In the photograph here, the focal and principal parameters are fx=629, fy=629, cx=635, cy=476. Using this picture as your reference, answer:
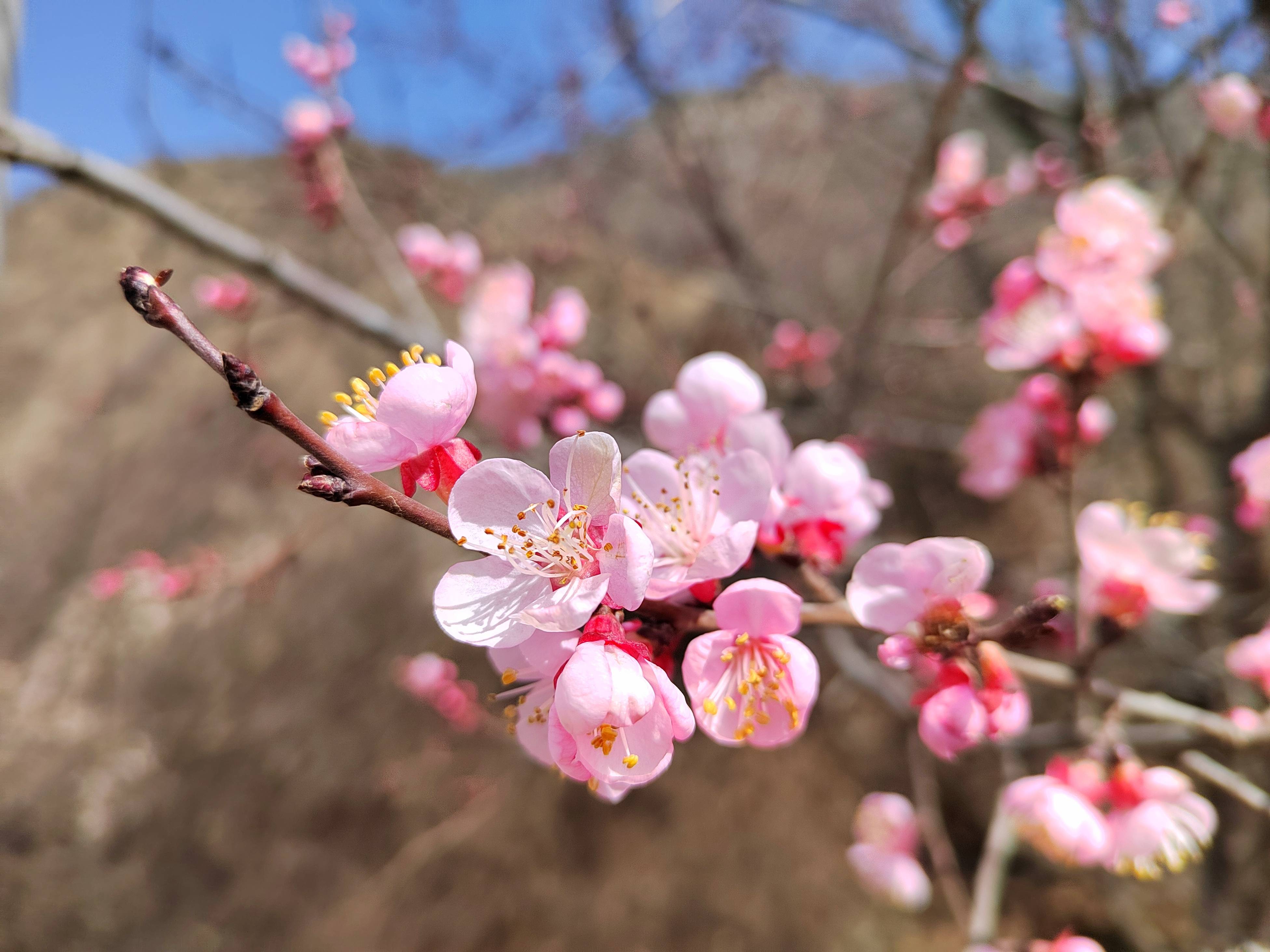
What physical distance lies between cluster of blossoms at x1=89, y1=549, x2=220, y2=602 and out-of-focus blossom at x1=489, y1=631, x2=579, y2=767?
170 centimetres

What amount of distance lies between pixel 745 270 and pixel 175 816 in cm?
368

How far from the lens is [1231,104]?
165 centimetres

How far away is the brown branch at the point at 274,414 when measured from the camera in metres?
0.42

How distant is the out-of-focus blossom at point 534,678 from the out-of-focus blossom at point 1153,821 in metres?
0.73

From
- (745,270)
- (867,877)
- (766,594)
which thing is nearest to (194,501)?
(745,270)

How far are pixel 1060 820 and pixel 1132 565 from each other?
402 mm

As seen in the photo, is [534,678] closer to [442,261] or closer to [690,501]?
[690,501]

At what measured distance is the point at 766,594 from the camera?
52 cm

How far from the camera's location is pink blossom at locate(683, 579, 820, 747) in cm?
53

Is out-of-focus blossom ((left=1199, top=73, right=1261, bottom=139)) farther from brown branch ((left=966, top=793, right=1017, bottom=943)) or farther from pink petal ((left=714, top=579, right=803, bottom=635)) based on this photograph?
pink petal ((left=714, top=579, right=803, bottom=635))

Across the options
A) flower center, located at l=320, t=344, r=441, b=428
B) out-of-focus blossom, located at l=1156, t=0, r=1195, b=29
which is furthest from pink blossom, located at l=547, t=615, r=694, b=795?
out-of-focus blossom, located at l=1156, t=0, r=1195, b=29

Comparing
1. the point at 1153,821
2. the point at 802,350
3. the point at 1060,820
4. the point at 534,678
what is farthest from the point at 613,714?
the point at 802,350

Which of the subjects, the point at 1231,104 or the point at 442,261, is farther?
the point at 442,261

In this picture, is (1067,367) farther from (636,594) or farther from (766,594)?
(636,594)
